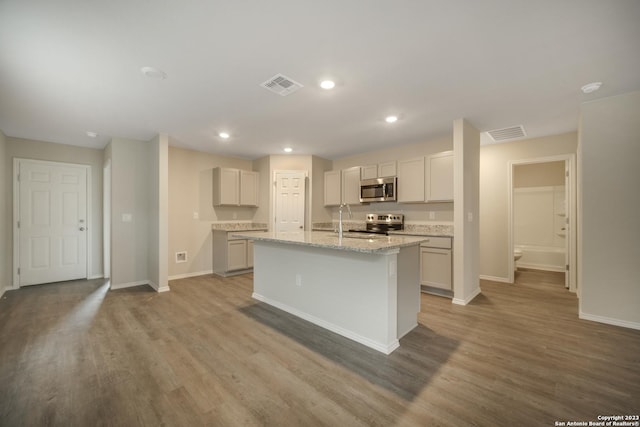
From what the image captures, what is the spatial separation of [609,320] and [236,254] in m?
5.36

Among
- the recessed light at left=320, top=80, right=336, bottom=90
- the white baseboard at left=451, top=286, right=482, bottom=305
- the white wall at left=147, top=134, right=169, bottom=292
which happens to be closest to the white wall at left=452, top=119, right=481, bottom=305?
the white baseboard at left=451, top=286, right=482, bottom=305

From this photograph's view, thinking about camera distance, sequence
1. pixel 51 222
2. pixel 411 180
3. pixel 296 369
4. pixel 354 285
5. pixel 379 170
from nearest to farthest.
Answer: pixel 296 369 → pixel 354 285 → pixel 411 180 → pixel 51 222 → pixel 379 170

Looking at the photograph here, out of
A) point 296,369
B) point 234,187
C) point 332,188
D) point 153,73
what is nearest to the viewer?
point 296,369

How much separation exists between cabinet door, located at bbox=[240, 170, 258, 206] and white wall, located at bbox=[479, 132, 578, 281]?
4.56 metres

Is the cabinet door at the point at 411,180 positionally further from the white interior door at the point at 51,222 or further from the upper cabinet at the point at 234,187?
the white interior door at the point at 51,222

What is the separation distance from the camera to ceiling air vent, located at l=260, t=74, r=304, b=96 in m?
2.51

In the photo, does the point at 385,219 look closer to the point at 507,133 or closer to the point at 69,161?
the point at 507,133

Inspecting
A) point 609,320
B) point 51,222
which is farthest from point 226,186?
point 609,320

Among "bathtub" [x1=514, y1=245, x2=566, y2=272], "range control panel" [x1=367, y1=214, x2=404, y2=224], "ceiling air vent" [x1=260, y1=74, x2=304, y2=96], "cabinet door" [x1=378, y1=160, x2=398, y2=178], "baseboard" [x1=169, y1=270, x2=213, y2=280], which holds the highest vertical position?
"ceiling air vent" [x1=260, y1=74, x2=304, y2=96]

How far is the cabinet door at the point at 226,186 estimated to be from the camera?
534 centimetres

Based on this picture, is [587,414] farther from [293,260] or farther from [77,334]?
[77,334]

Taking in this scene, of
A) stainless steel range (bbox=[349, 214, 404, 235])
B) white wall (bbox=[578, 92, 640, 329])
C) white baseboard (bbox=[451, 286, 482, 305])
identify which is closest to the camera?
white wall (bbox=[578, 92, 640, 329])

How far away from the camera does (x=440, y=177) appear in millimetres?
4180

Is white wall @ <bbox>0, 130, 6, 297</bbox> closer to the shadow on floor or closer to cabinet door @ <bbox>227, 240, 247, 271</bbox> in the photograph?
cabinet door @ <bbox>227, 240, 247, 271</bbox>
